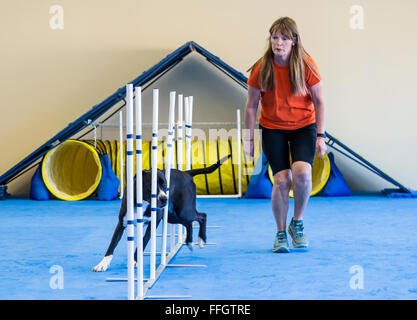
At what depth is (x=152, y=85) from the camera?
7.08 metres

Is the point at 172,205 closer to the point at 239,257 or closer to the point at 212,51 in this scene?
the point at 239,257

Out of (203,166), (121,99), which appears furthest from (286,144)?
(203,166)

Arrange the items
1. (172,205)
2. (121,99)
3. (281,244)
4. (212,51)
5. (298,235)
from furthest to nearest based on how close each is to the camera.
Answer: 1. (212,51)
2. (121,99)
3. (298,235)
4. (281,244)
5. (172,205)

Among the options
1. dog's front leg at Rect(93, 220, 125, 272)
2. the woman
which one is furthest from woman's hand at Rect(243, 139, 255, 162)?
dog's front leg at Rect(93, 220, 125, 272)

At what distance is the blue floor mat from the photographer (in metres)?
2.56

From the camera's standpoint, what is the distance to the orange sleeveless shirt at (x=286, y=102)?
3.32 metres

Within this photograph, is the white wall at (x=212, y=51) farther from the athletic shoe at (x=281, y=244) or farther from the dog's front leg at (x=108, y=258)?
the dog's front leg at (x=108, y=258)

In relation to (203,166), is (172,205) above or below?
above

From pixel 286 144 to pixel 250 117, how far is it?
262 millimetres

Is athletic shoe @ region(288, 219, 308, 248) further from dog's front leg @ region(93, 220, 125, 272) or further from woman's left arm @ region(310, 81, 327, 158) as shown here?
dog's front leg @ region(93, 220, 125, 272)

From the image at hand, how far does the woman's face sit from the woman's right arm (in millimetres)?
251

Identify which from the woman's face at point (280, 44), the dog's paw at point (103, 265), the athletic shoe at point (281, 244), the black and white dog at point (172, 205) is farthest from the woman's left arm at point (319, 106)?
the dog's paw at point (103, 265)

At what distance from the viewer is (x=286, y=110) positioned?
3336 millimetres

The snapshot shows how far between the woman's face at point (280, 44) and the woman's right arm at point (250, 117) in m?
0.25
